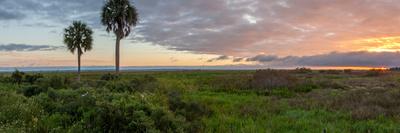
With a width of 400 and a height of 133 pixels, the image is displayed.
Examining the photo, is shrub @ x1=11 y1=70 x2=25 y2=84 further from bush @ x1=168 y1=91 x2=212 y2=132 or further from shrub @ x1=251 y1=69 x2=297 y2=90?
bush @ x1=168 y1=91 x2=212 y2=132

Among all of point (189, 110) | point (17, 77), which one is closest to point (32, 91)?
point (189, 110)

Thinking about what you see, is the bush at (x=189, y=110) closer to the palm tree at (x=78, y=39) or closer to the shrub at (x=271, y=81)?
the shrub at (x=271, y=81)

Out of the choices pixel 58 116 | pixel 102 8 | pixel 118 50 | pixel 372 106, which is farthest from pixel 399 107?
pixel 102 8

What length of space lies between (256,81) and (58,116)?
1948cm

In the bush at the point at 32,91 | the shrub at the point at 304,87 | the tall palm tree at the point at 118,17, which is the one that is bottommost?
the shrub at the point at 304,87

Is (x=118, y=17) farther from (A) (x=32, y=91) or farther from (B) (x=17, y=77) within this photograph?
(A) (x=32, y=91)

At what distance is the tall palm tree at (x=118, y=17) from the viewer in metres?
42.3

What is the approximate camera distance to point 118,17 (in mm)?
42188

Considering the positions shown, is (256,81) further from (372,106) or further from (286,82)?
(372,106)

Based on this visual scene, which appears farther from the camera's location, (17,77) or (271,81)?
(17,77)

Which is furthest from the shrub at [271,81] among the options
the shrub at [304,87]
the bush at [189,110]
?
the bush at [189,110]

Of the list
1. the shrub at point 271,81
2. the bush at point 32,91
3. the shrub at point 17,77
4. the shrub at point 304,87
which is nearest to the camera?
the bush at point 32,91

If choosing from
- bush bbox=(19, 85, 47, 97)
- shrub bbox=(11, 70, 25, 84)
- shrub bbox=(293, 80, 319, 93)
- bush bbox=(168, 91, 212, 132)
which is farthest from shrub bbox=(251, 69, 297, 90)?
shrub bbox=(11, 70, 25, 84)

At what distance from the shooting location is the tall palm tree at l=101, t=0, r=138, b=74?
4227cm
